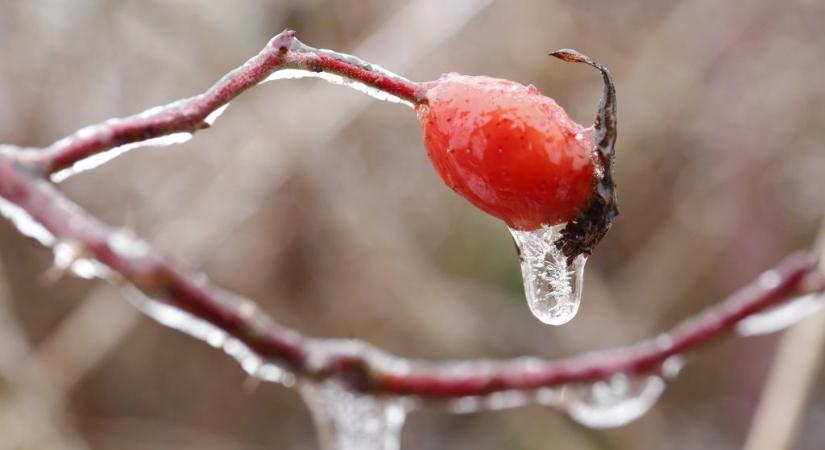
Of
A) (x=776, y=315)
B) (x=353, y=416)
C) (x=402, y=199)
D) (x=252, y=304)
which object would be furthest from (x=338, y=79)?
(x=402, y=199)

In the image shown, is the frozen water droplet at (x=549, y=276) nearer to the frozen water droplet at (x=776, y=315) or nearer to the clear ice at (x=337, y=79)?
the clear ice at (x=337, y=79)

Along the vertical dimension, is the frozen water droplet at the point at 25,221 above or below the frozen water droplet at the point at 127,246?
below

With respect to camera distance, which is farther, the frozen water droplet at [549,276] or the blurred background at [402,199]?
the blurred background at [402,199]

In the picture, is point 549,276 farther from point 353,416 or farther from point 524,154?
point 353,416

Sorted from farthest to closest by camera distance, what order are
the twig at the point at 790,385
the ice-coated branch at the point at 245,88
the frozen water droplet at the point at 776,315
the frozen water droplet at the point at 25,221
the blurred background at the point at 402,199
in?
1. the blurred background at the point at 402,199
2. the twig at the point at 790,385
3. the frozen water droplet at the point at 776,315
4. the frozen water droplet at the point at 25,221
5. the ice-coated branch at the point at 245,88

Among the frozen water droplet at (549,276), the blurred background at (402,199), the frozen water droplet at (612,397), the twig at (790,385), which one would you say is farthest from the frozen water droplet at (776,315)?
the blurred background at (402,199)

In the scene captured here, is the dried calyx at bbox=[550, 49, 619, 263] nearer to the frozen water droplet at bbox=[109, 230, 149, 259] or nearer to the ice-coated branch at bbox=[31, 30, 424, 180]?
the ice-coated branch at bbox=[31, 30, 424, 180]
